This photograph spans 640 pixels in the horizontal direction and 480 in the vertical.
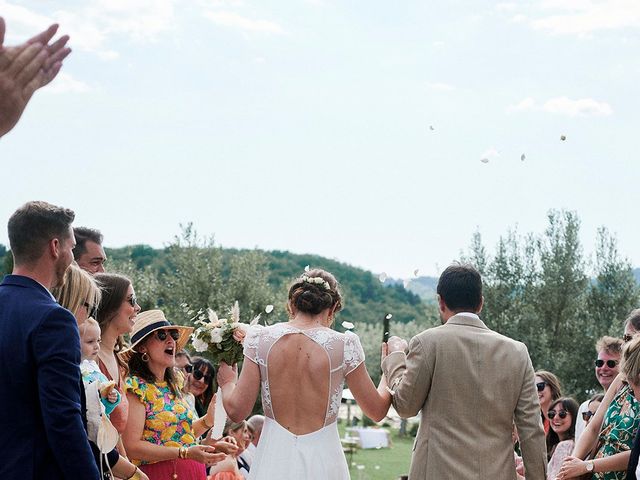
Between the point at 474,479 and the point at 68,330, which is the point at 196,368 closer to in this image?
the point at 474,479

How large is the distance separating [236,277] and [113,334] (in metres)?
26.2

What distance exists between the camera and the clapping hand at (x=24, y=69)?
7.23 ft

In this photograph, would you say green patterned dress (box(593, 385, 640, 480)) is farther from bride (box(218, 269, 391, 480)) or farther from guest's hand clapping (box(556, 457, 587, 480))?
bride (box(218, 269, 391, 480))

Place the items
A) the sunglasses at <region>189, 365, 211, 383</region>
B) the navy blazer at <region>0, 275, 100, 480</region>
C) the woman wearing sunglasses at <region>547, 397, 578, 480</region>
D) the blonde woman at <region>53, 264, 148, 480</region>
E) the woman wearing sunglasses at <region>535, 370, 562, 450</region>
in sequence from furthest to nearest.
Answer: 1. the sunglasses at <region>189, 365, 211, 383</region>
2. the woman wearing sunglasses at <region>535, 370, 562, 450</region>
3. the woman wearing sunglasses at <region>547, 397, 578, 480</region>
4. the blonde woman at <region>53, 264, 148, 480</region>
5. the navy blazer at <region>0, 275, 100, 480</region>

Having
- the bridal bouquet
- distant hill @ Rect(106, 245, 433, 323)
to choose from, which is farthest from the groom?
distant hill @ Rect(106, 245, 433, 323)

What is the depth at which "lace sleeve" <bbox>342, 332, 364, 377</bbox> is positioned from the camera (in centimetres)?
546

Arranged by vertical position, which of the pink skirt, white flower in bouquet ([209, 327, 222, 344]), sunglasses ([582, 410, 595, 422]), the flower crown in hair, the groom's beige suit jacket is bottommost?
the pink skirt

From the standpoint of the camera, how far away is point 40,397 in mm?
3605

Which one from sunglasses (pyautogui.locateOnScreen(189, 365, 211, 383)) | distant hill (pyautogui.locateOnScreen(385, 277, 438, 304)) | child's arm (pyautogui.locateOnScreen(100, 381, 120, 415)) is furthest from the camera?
sunglasses (pyautogui.locateOnScreen(189, 365, 211, 383))

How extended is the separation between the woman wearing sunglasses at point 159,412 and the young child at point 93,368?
0.96 metres

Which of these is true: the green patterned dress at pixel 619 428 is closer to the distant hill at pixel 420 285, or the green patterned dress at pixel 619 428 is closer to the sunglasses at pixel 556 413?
the distant hill at pixel 420 285

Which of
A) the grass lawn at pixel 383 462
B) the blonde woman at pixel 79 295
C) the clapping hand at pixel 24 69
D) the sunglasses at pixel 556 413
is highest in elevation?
the clapping hand at pixel 24 69

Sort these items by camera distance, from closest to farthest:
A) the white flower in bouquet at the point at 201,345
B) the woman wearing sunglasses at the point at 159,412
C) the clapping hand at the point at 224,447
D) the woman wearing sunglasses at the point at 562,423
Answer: the woman wearing sunglasses at the point at 159,412, the clapping hand at the point at 224,447, the white flower in bouquet at the point at 201,345, the woman wearing sunglasses at the point at 562,423

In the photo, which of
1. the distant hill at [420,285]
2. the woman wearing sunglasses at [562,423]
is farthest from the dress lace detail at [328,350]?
the woman wearing sunglasses at [562,423]
